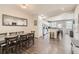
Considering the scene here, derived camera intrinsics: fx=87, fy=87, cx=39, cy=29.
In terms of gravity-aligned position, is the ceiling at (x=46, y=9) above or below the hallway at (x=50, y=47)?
above

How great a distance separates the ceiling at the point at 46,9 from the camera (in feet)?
5.33

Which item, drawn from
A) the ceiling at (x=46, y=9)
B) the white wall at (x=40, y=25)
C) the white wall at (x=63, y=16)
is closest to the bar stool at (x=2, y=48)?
the ceiling at (x=46, y=9)

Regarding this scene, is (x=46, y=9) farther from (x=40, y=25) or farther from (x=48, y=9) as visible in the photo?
(x=40, y=25)

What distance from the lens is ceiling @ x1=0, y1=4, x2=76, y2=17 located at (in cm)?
163

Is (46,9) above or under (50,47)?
above

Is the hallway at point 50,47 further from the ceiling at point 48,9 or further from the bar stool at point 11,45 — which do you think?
the ceiling at point 48,9

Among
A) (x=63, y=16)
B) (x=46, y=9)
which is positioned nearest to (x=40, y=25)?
(x=46, y=9)

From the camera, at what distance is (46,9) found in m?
1.78

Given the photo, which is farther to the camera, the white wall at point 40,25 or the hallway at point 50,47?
the white wall at point 40,25

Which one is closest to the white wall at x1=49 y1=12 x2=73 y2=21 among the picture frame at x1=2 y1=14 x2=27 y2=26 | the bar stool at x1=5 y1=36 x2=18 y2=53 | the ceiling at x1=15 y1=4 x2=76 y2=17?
the ceiling at x1=15 y1=4 x2=76 y2=17

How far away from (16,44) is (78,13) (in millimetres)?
1461

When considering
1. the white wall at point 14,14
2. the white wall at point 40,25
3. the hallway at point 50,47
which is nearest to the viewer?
the white wall at point 14,14

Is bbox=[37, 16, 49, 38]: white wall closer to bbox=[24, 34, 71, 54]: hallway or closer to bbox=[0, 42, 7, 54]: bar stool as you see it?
bbox=[24, 34, 71, 54]: hallway
